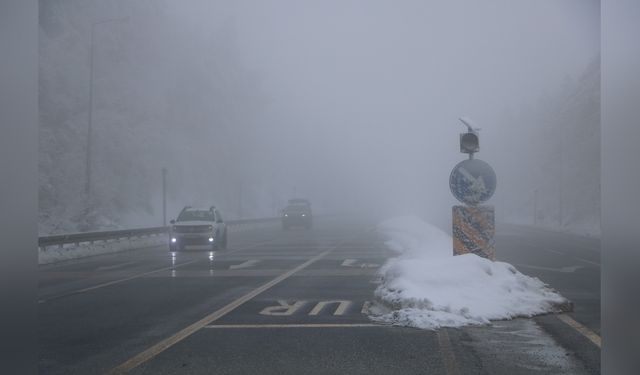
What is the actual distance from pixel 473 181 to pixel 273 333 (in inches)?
221

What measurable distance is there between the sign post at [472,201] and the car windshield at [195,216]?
18.5 m

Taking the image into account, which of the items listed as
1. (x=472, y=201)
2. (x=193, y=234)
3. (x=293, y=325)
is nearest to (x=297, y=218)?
(x=193, y=234)

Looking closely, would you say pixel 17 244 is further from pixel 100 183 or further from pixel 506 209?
pixel 506 209

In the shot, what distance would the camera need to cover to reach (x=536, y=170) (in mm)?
95500

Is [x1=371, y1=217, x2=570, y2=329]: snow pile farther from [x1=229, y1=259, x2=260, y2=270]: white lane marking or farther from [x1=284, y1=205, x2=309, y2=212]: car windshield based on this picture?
[x1=284, y1=205, x2=309, y2=212]: car windshield

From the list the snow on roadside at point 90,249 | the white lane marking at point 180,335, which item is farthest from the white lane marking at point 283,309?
the snow on roadside at point 90,249

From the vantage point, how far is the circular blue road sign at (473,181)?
40.2 feet

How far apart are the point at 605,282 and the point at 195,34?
7664 centimetres

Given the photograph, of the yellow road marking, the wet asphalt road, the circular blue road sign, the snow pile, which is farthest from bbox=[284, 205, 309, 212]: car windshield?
the yellow road marking

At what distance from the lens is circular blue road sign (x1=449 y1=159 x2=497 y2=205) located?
12.3 meters

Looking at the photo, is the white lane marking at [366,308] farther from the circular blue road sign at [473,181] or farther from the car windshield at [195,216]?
the car windshield at [195,216]

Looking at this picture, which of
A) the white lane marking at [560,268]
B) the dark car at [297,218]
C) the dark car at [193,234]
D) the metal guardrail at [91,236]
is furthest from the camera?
the dark car at [297,218]

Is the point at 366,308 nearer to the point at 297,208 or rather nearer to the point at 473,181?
the point at 473,181

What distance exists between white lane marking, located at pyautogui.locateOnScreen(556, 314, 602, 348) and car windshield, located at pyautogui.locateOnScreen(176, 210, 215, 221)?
21677 mm
